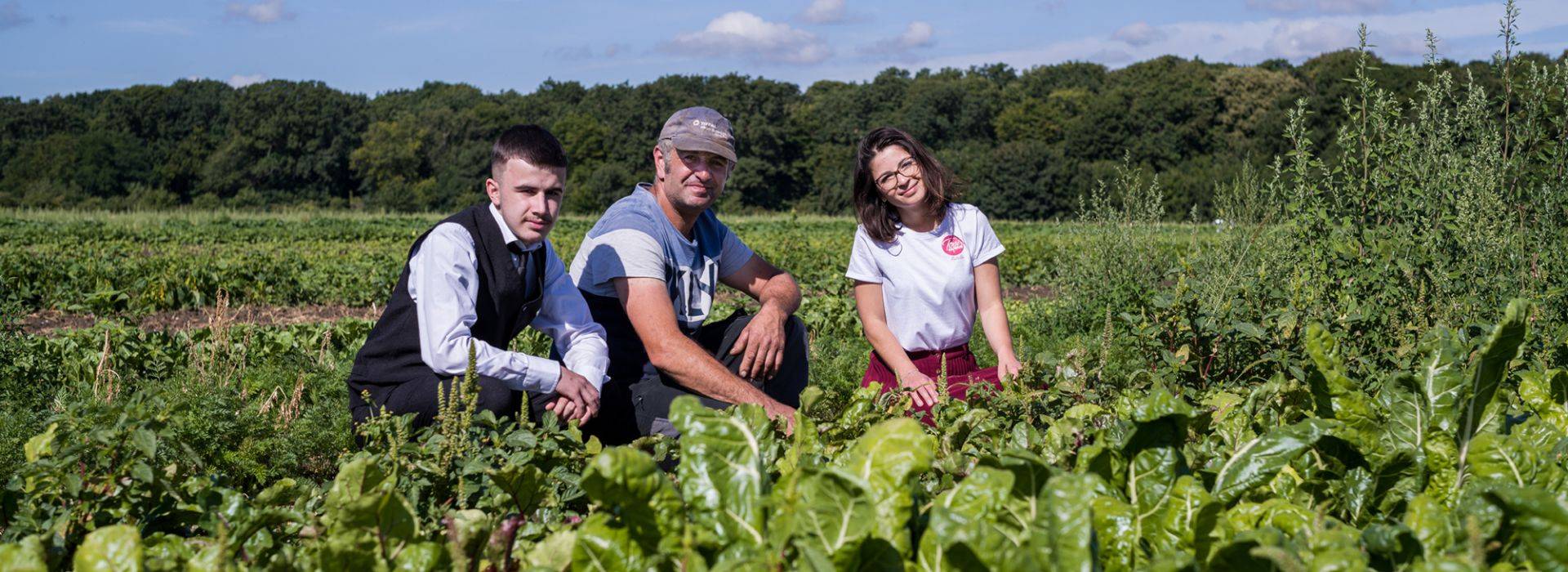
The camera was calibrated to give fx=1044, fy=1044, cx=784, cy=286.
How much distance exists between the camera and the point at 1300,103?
13.5 ft

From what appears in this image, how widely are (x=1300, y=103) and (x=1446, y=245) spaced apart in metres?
0.82

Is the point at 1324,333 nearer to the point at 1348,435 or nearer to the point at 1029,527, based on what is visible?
the point at 1348,435

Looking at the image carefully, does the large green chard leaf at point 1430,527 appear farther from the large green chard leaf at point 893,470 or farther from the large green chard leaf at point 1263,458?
the large green chard leaf at point 893,470

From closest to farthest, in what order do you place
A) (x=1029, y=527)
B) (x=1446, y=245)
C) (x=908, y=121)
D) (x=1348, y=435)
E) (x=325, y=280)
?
(x=1029, y=527)
(x=1348, y=435)
(x=1446, y=245)
(x=325, y=280)
(x=908, y=121)

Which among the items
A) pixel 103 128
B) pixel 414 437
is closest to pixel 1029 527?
pixel 414 437

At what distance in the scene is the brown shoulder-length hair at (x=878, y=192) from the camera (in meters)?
4.41

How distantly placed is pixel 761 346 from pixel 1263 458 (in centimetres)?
265

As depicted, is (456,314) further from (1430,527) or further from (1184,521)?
(1430,527)

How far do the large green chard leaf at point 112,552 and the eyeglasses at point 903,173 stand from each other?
11.6ft

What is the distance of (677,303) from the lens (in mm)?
4047

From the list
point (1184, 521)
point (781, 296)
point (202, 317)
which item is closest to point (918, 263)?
point (781, 296)

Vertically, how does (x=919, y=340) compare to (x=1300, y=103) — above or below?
below

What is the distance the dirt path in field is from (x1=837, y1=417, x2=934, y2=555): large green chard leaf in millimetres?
10456

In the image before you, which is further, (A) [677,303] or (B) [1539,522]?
(A) [677,303]
